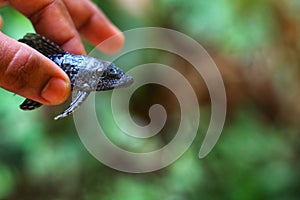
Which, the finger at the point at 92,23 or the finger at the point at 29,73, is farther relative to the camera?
the finger at the point at 92,23

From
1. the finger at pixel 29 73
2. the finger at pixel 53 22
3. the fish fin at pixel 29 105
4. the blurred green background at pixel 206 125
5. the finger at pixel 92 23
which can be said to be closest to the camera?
the finger at pixel 29 73

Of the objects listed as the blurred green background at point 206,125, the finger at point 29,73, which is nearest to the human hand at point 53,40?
the finger at point 29,73

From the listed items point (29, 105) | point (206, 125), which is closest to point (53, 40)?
point (29, 105)

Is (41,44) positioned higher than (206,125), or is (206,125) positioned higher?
(206,125)

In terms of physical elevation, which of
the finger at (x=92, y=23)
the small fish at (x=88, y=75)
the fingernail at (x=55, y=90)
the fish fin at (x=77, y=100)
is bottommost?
the fingernail at (x=55, y=90)

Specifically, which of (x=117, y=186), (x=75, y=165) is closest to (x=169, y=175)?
(x=117, y=186)

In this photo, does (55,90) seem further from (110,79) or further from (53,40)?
(53,40)

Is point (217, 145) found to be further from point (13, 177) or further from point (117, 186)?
point (13, 177)

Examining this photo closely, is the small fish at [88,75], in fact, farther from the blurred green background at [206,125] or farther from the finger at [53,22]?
the blurred green background at [206,125]
